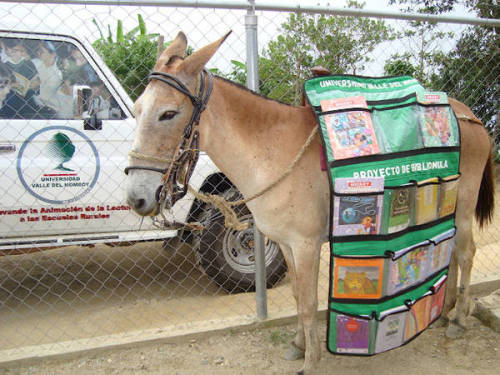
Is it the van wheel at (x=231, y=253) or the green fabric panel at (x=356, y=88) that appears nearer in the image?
the green fabric panel at (x=356, y=88)

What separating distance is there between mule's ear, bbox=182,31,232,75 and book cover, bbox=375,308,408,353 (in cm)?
178

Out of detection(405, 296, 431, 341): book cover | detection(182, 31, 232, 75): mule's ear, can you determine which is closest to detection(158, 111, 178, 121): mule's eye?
detection(182, 31, 232, 75): mule's ear

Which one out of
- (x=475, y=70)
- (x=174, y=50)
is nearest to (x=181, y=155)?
(x=174, y=50)

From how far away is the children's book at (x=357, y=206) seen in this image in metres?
2.05

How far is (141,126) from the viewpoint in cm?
178

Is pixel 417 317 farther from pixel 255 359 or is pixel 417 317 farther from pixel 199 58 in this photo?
pixel 199 58

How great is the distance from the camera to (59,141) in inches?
127

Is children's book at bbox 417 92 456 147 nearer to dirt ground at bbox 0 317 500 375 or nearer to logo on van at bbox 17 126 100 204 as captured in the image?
dirt ground at bbox 0 317 500 375

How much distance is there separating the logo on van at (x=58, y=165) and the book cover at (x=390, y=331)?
2533mm

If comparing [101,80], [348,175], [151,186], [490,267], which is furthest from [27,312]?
[490,267]

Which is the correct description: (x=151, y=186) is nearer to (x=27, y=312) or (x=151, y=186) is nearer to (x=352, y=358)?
(x=352, y=358)

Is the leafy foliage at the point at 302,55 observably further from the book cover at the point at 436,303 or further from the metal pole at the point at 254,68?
the book cover at the point at 436,303

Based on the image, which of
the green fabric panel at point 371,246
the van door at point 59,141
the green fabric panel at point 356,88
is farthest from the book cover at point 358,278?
the van door at point 59,141

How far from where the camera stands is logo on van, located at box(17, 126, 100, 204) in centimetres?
313
